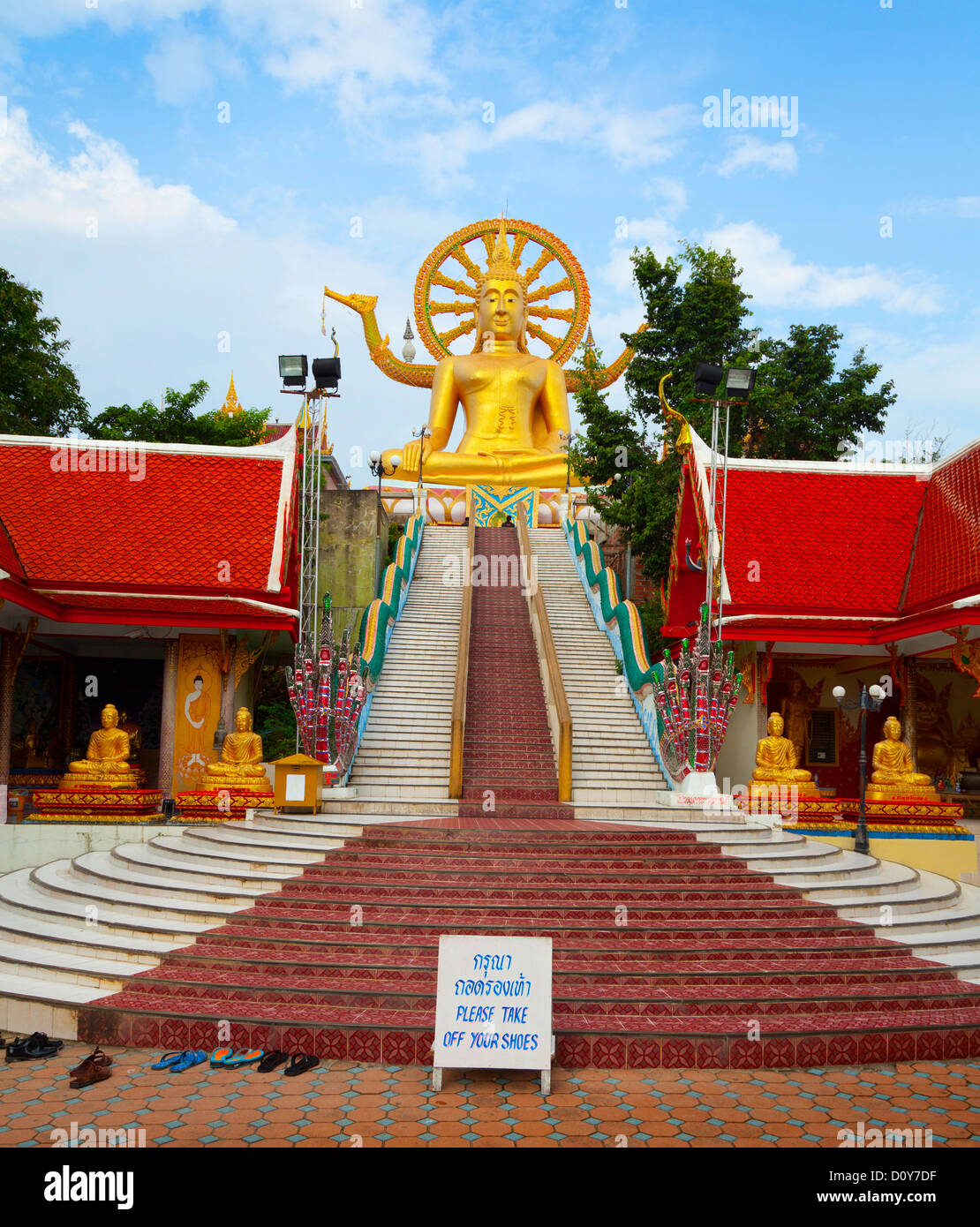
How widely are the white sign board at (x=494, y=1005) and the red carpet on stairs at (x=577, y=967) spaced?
1.60ft

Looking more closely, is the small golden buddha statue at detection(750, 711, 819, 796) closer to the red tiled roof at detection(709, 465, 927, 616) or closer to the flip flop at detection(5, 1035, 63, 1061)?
the red tiled roof at detection(709, 465, 927, 616)

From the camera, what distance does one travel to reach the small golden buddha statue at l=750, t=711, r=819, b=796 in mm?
12109

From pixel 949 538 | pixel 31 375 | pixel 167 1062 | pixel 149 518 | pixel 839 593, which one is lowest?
pixel 167 1062

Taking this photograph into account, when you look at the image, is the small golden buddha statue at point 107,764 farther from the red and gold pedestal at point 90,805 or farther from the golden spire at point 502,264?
the golden spire at point 502,264

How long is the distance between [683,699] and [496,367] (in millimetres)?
13953

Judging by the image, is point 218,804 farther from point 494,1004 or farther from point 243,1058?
point 494,1004

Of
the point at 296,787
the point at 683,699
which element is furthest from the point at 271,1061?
the point at 683,699

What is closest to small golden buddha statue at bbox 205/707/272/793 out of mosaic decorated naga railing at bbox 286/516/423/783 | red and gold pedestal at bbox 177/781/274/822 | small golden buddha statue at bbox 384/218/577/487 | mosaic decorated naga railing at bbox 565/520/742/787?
red and gold pedestal at bbox 177/781/274/822

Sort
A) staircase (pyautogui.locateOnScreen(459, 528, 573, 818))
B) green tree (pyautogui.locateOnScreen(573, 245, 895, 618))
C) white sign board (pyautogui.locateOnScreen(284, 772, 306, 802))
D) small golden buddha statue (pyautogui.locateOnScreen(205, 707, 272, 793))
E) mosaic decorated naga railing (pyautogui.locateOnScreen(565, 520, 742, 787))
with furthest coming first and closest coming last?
green tree (pyautogui.locateOnScreen(573, 245, 895, 618)), small golden buddha statue (pyautogui.locateOnScreen(205, 707, 272, 793)), mosaic decorated naga railing (pyautogui.locateOnScreen(565, 520, 742, 787)), staircase (pyautogui.locateOnScreen(459, 528, 573, 818)), white sign board (pyautogui.locateOnScreen(284, 772, 306, 802))

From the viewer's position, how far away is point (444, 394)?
77.2 feet

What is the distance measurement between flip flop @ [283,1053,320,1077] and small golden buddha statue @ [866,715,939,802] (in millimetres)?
8577

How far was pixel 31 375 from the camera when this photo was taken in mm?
19453

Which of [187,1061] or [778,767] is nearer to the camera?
[187,1061]

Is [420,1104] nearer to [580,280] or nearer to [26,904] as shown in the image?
[26,904]
